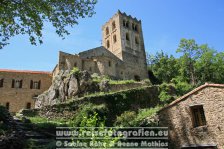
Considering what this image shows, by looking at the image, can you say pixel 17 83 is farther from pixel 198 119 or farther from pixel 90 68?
pixel 198 119

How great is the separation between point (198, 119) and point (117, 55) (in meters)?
30.2

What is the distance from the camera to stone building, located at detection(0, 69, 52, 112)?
117ft

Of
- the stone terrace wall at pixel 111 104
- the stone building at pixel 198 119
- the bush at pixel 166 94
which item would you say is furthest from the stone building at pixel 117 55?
the stone building at pixel 198 119

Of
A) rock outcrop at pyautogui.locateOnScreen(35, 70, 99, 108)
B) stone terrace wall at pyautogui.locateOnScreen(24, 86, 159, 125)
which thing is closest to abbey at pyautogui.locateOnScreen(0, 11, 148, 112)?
rock outcrop at pyautogui.locateOnScreen(35, 70, 99, 108)

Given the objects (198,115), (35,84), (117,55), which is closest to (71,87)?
(35,84)

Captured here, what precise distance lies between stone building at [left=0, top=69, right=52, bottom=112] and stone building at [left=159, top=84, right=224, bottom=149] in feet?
85.3

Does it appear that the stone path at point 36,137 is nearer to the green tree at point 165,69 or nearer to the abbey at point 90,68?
the abbey at point 90,68

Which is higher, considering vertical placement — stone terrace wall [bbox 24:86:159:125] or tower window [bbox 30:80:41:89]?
tower window [bbox 30:80:41:89]

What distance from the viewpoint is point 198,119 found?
1513 cm

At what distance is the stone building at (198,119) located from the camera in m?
14.1

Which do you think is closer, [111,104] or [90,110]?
[90,110]

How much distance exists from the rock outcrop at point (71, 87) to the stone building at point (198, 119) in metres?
12.9

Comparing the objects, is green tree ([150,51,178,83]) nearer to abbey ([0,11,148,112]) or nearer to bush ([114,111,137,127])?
abbey ([0,11,148,112])

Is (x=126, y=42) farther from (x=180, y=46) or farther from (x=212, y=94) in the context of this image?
(x=212, y=94)
